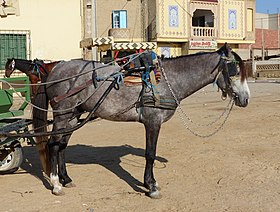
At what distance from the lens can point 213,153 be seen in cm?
736

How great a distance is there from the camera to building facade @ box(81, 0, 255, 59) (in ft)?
98.4

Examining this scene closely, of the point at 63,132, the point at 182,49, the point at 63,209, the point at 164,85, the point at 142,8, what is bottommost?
the point at 63,209

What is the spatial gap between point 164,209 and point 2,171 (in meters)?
2.90

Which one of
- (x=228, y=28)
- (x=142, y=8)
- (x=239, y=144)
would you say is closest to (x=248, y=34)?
(x=228, y=28)

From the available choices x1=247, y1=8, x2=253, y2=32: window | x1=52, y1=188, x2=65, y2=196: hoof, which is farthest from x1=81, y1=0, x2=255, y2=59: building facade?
x1=52, y1=188, x2=65, y2=196: hoof

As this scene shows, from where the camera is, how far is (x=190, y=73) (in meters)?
5.45

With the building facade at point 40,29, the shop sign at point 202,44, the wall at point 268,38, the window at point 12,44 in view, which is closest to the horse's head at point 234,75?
the building facade at point 40,29

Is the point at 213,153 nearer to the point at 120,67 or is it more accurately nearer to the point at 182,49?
the point at 120,67

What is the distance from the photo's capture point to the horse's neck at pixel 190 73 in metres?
5.42

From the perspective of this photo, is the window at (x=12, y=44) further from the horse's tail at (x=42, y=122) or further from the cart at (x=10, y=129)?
the horse's tail at (x=42, y=122)

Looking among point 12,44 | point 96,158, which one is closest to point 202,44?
Result: point 12,44

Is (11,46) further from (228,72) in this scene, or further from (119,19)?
(228,72)

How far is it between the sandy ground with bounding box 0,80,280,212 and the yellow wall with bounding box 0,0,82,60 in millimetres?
8623

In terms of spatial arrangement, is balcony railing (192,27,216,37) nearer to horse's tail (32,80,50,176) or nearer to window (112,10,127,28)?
window (112,10,127,28)
